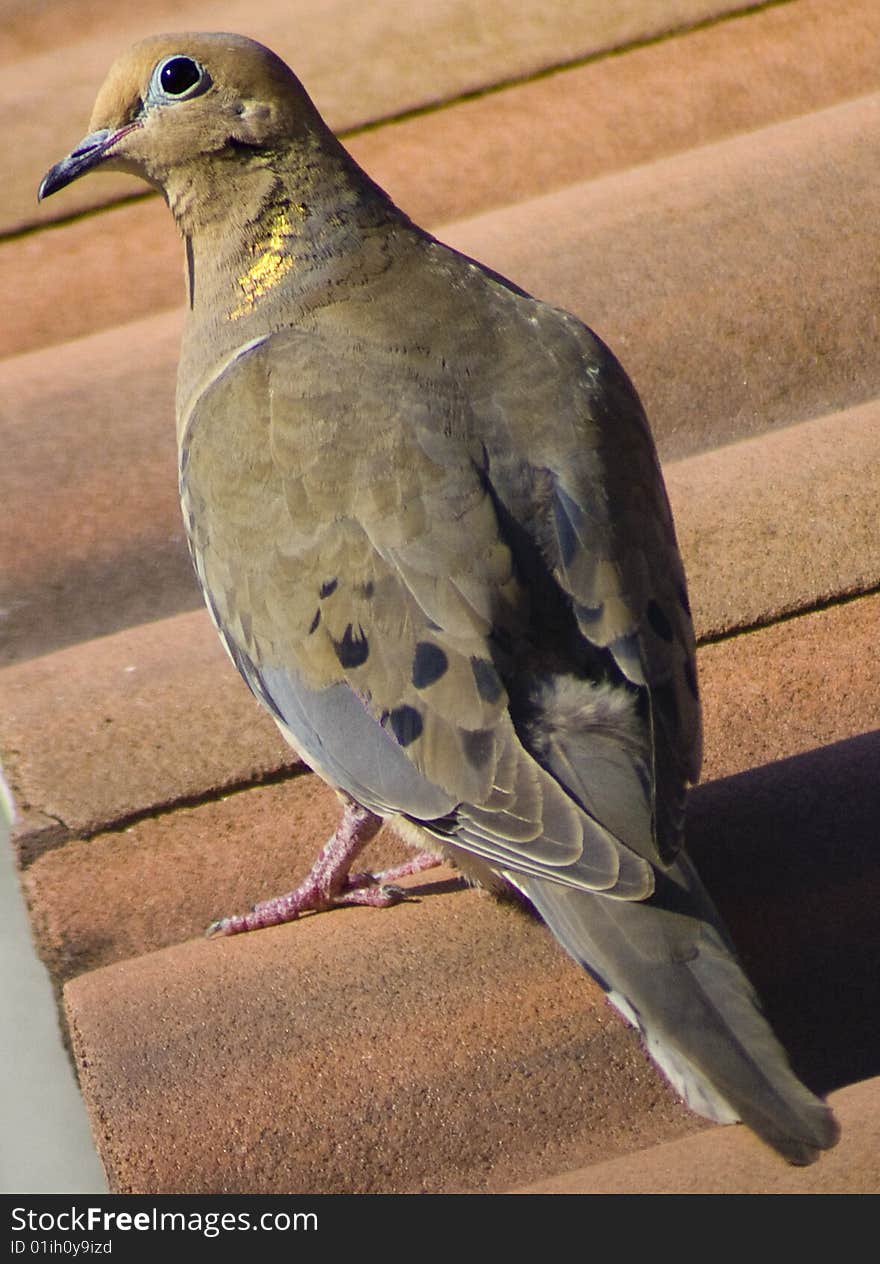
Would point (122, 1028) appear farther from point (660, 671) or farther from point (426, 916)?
point (660, 671)

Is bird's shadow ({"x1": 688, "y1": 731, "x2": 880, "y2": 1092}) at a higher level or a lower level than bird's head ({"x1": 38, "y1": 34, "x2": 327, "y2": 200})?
lower

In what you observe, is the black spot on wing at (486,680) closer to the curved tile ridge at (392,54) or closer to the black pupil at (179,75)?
the black pupil at (179,75)

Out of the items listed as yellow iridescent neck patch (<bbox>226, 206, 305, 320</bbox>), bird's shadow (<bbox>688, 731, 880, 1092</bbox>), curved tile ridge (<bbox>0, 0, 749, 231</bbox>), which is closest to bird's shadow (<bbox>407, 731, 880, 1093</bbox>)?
bird's shadow (<bbox>688, 731, 880, 1092</bbox>)

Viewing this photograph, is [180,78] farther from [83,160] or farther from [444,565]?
[444,565]

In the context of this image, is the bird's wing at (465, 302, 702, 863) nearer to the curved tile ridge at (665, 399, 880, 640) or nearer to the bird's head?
the curved tile ridge at (665, 399, 880, 640)

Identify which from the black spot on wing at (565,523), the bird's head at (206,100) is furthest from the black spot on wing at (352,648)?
the bird's head at (206,100)

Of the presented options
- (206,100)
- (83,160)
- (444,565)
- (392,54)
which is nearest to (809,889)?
(444,565)

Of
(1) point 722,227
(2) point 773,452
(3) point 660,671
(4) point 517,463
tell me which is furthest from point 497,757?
(1) point 722,227
